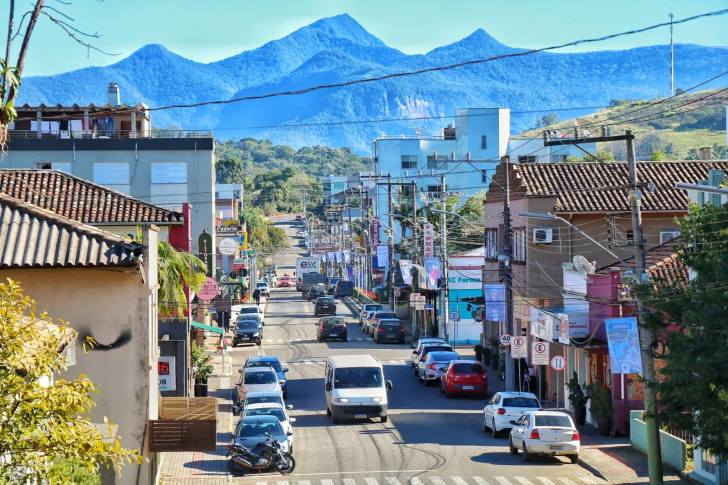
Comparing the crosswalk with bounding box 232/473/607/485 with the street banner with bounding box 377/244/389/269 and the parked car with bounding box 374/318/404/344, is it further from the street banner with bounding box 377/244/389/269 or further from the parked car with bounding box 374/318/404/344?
the street banner with bounding box 377/244/389/269

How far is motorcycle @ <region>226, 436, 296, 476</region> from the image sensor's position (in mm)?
26156

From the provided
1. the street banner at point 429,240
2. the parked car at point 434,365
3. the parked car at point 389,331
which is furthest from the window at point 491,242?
the parked car at point 389,331

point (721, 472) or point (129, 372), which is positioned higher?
point (129, 372)

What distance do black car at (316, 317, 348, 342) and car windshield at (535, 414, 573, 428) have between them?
35815mm

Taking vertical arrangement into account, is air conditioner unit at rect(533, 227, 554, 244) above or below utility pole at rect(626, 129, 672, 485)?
above

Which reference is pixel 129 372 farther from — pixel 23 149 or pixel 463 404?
pixel 23 149

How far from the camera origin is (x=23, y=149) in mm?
58625

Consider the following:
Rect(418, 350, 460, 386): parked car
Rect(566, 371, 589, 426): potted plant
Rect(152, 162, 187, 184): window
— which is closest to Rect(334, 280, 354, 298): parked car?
Rect(152, 162, 187, 184): window

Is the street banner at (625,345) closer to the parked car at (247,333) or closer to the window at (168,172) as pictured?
the parked car at (247,333)

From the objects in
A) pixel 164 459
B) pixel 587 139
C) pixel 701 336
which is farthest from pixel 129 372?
pixel 587 139

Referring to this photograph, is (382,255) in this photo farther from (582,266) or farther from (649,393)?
(649,393)

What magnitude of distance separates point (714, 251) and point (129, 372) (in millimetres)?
12317

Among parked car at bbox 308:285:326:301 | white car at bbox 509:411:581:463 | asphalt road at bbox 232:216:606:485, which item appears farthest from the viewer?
parked car at bbox 308:285:326:301

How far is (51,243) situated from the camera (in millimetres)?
17703
